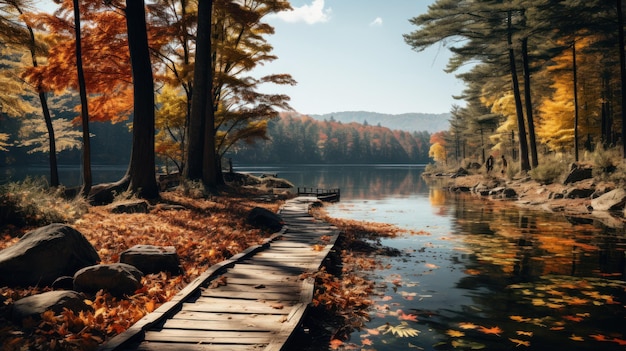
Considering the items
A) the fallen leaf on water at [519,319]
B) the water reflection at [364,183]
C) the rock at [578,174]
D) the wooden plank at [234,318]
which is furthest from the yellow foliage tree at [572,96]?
the wooden plank at [234,318]

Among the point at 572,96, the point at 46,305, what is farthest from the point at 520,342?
the point at 572,96

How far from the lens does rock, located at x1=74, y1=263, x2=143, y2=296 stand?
20.2ft

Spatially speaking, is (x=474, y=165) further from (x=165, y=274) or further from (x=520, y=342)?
(x=165, y=274)

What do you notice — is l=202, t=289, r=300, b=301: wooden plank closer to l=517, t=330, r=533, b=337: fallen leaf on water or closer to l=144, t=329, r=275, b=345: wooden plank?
l=144, t=329, r=275, b=345: wooden plank

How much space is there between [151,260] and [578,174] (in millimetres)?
24741

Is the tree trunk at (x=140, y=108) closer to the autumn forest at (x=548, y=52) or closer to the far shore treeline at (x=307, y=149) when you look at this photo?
the autumn forest at (x=548, y=52)

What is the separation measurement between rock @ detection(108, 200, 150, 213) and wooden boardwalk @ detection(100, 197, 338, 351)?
5254 millimetres

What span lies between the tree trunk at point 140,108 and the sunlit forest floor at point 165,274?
1.02m

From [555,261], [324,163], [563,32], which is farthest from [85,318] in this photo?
[324,163]

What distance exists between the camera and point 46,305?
517 centimetres

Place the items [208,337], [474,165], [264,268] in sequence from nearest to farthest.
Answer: [208,337], [264,268], [474,165]

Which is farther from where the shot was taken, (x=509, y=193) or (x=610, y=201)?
(x=509, y=193)

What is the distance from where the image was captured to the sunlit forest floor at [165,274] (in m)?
4.85

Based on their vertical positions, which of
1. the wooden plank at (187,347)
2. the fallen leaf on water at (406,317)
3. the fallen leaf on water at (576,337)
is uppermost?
the wooden plank at (187,347)
